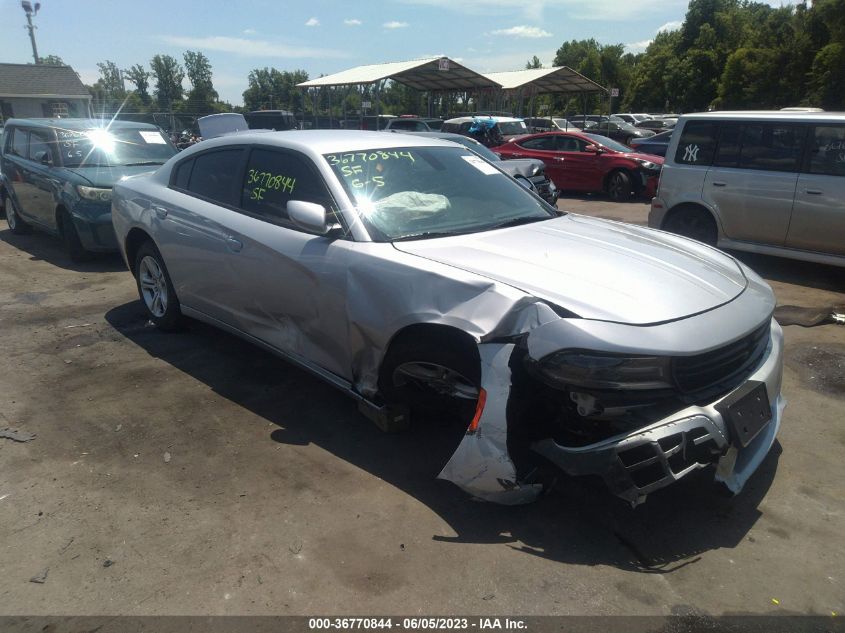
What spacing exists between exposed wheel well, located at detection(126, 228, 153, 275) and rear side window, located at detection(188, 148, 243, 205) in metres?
0.83

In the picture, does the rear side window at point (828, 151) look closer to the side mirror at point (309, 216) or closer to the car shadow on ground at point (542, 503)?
the car shadow on ground at point (542, 503)

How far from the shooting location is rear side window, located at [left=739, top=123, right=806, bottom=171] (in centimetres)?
677

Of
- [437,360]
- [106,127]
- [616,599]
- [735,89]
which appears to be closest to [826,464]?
[616,599]

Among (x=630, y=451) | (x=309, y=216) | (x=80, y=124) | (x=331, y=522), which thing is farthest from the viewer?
(x=80, y=124)

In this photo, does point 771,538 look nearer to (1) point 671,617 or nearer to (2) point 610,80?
(1) point 671,617

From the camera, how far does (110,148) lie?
8.53m

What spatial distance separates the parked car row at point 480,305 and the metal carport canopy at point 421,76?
1031 inches

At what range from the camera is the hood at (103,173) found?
7.85 m

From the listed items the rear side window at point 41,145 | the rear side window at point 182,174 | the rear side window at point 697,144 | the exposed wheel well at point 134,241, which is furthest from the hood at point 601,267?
the rear side window at point 41,145

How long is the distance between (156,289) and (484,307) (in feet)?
11.8

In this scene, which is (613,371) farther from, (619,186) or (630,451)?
(619,186)

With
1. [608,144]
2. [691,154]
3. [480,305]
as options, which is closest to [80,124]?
[691,154]

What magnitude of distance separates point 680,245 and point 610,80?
72.1m

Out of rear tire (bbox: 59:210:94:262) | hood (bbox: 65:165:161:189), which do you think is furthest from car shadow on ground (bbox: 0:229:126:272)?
hood (bbox: 65:165:161:189)
